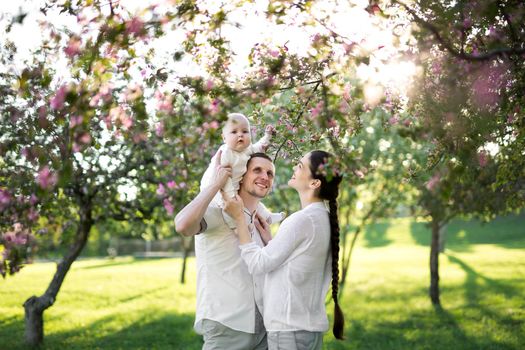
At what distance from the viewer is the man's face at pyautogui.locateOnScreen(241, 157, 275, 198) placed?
449 cm

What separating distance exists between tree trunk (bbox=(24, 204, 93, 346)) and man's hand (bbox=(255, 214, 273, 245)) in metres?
6.55

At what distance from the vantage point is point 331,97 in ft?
11.3

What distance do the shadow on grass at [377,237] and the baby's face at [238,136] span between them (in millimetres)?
41599

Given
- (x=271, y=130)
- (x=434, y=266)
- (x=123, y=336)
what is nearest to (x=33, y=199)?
Result: (x=123, y=336)

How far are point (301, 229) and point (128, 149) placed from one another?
284 inches

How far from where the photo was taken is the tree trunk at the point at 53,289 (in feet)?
35.7

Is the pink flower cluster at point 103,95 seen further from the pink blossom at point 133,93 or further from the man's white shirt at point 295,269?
the man's white shirt at point 295,269

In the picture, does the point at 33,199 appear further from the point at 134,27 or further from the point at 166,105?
the point at 134,27

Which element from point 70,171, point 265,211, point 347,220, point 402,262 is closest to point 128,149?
point 265,211

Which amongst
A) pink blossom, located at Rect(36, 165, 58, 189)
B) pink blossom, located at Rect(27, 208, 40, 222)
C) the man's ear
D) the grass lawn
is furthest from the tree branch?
the grass lawn

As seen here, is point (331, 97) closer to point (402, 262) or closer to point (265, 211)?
point (265, 211)

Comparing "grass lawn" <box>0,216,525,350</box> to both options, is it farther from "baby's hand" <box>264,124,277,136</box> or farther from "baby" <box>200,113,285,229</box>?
"baby" <box>200,113,285,229</box>

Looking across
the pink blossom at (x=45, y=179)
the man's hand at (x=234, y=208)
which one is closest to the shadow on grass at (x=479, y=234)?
the man's hand at (x=234, y=208)

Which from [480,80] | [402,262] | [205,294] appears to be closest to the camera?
[205,294]
